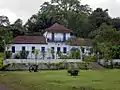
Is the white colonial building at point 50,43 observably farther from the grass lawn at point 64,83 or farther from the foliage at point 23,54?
the grass lawn at point 64,83

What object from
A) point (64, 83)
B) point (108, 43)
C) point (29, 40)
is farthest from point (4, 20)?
point (64, 83)

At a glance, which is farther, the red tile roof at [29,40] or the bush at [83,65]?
the red tile roof at [29,40]

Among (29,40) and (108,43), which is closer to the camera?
A: (108,43)

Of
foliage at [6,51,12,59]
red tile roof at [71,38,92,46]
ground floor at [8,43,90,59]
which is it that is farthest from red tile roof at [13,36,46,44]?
red tile roof at [71,38,92,46]

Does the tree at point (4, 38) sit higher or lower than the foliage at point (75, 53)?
higher

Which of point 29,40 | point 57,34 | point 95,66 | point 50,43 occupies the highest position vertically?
point 57,34

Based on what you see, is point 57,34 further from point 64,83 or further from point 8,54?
point 64,83

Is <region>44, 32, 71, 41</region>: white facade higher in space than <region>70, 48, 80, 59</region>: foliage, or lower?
higher

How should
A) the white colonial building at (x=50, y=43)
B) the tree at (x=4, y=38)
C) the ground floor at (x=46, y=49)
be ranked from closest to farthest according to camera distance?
the tree at (x=4, y=38) < the ground floor at (x=46, y=49) < the white colonial building at (x=50, y=43)

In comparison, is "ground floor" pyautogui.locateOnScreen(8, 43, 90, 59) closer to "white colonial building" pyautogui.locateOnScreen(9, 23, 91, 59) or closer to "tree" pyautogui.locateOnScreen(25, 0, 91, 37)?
"white colonial building" pyautogui.locateOnScreen(9, 23, 91, 59)

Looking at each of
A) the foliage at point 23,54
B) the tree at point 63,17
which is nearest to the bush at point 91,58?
the foliage at point 23,54

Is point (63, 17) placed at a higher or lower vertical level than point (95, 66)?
higher

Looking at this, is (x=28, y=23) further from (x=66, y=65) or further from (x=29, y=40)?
(x=66, y=65)

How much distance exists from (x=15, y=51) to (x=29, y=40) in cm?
375
